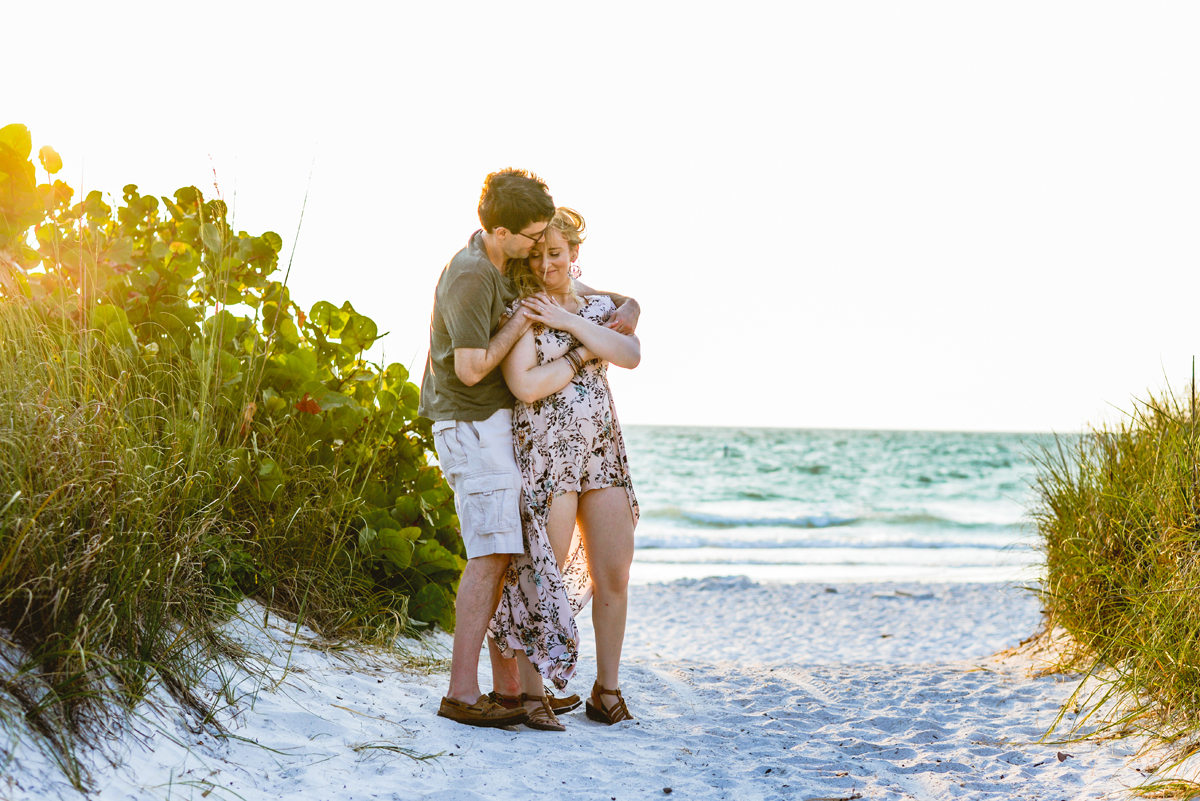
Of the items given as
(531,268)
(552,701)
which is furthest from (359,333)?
(552,701)

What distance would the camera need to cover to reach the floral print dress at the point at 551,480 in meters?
3.30

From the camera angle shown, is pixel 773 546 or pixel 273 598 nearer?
pixel 273 598

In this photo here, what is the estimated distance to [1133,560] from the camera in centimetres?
390

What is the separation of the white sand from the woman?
0.31 meters

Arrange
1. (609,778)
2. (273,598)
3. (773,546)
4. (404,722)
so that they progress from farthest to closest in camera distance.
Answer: (773,546) < (273,598) < (404,722) < (609,778)

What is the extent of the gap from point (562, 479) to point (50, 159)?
2454mm

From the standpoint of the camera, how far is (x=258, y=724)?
2697 mm

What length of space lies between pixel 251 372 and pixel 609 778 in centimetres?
220

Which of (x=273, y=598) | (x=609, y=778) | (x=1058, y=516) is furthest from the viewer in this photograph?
(x=1058, y=516)

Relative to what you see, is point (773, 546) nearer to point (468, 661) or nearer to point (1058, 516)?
point (1058, 516)

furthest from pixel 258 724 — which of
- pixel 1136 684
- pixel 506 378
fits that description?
pixel 1136 684

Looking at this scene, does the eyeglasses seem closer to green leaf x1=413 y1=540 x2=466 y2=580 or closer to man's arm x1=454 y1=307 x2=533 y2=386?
man's arm x1=454 y1=307 x2=533 y2=386

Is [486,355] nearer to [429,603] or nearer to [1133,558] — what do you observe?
[429,603]

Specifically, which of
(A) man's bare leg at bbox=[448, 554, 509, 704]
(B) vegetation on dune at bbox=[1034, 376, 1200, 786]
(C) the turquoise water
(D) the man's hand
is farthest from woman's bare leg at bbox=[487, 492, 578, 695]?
(C) the turquoise water
